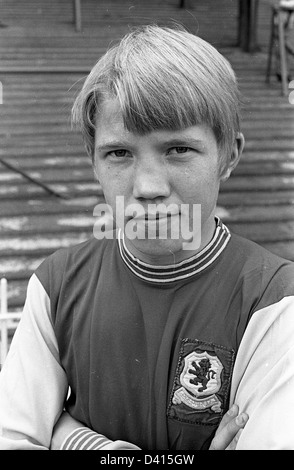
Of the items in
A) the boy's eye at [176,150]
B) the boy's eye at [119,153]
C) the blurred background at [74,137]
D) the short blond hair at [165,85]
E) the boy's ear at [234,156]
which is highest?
the short blond hair at [165,85]

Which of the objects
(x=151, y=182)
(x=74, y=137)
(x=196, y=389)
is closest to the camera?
(x=151, y=182)

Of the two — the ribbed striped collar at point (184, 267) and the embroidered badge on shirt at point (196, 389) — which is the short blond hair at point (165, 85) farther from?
the embroidered badge on shirt at point (196, 389)

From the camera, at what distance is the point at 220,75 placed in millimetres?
927

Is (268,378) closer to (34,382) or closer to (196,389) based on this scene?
(196,389)

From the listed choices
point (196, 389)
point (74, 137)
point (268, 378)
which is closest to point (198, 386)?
point (196, 389)

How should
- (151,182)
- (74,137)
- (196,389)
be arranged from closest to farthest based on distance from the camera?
(151,182) < (196,389) < (74,137)

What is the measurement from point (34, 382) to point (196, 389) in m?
0.28

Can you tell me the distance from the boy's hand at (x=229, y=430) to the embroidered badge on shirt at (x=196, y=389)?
36 mm

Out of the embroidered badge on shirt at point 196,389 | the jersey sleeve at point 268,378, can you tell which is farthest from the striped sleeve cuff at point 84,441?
the jersey sleeve at point 268,378

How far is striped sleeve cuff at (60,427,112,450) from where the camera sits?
0.97m

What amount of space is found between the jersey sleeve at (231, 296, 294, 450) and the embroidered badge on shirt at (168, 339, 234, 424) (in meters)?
0.04

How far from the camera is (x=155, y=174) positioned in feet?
2.86

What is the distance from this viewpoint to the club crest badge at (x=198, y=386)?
37.9 inches
